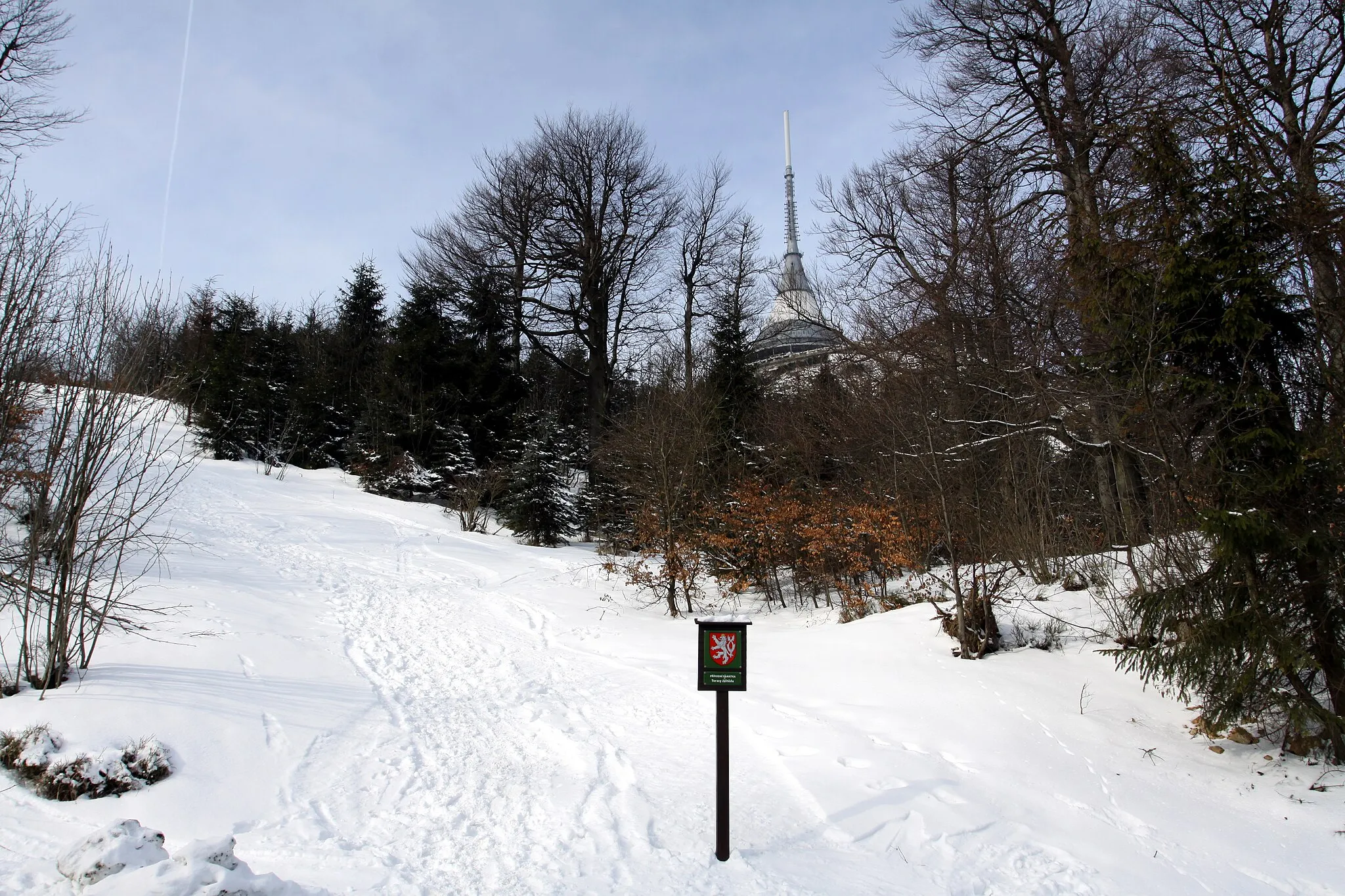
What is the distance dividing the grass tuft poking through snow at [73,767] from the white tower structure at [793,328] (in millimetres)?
11417

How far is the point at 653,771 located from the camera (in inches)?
202

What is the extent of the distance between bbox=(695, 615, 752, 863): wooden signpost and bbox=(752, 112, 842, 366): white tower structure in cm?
1007

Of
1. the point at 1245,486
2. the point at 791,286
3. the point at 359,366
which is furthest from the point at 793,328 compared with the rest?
the point at 359,366

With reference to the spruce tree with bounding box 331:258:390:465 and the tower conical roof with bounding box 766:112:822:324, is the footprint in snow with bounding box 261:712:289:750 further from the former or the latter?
the spruce tree with bounding box 331:258:390:465

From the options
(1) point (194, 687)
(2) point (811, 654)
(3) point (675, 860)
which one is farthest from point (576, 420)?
(3) point (675, 860)

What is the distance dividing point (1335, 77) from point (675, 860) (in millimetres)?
10370

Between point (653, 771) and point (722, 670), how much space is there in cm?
160

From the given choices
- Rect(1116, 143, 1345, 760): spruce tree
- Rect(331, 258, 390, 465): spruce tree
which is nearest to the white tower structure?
Rect(1116, 143, 1345, 760): spruce tree

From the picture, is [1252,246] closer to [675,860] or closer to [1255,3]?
[1255,3]

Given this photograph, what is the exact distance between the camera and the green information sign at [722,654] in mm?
3990

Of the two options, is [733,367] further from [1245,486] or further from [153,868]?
[153,868]

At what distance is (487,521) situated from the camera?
21.0 meters

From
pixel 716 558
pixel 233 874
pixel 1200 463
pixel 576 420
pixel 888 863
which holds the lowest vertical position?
pixel 888 863

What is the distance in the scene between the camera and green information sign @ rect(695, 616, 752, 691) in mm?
3990
